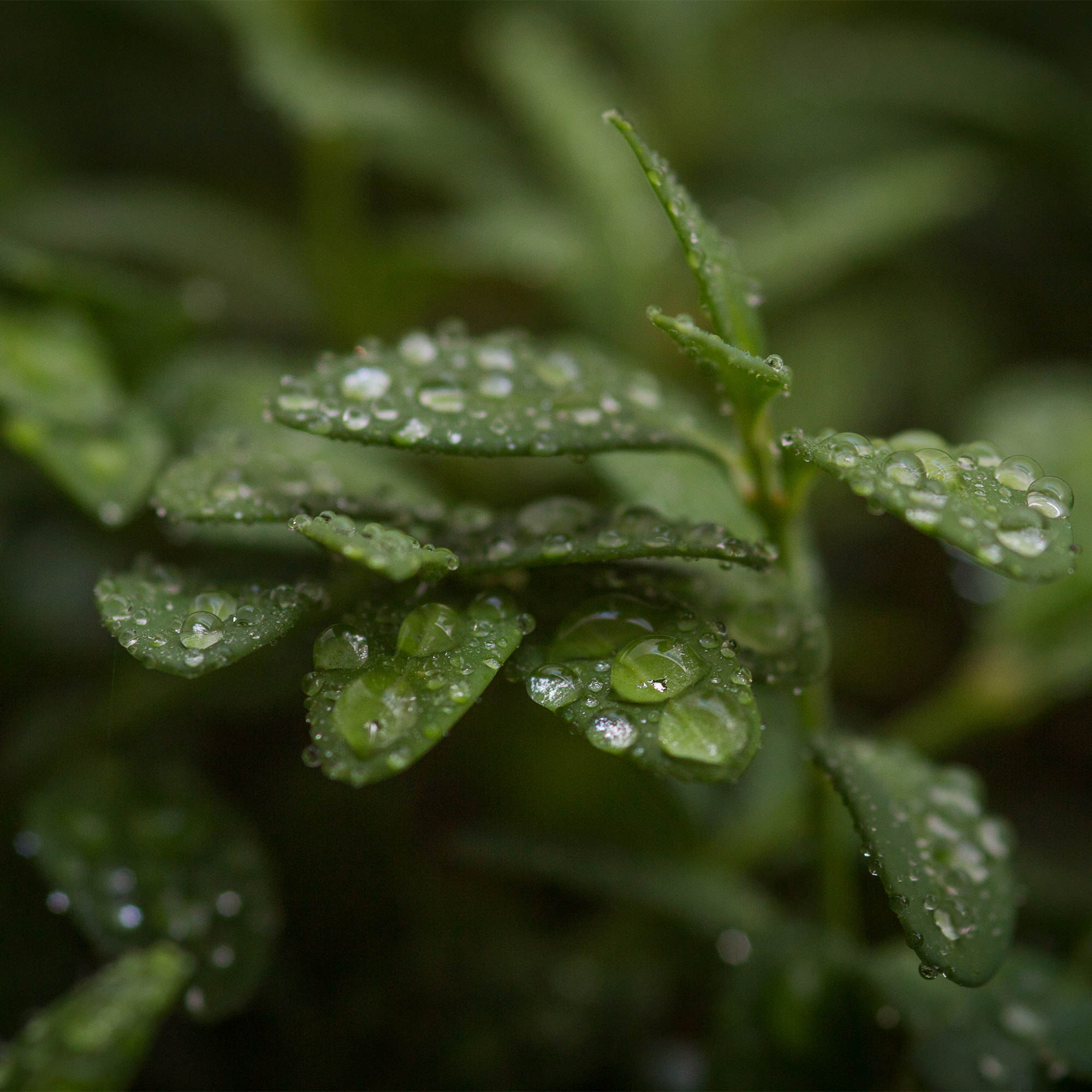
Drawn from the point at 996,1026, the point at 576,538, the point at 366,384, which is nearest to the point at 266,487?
the point at 366,384

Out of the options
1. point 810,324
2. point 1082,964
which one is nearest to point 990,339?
point 810,324

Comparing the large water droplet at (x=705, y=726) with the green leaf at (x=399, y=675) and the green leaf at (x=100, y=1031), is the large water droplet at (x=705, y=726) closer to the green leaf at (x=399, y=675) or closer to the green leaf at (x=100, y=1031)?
the green leaf at (x=399, y=675)

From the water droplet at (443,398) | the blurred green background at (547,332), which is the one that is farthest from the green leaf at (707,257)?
the blurred green background at (547,332)

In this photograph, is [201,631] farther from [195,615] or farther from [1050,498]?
[1050,498]

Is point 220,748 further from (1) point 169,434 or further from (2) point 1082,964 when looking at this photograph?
(2) point 1082,964

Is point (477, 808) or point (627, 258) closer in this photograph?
point (477, 808)

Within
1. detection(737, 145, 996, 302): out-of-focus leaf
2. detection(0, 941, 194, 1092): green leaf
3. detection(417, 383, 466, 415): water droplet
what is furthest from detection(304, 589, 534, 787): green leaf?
detection(737, 145, 996, 302): out-of-focus leaf
